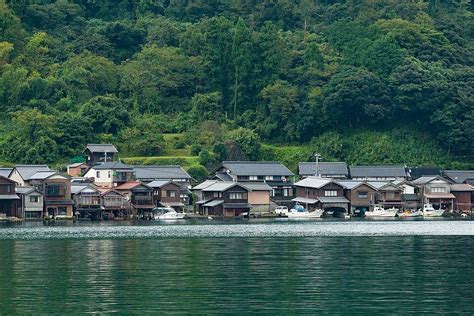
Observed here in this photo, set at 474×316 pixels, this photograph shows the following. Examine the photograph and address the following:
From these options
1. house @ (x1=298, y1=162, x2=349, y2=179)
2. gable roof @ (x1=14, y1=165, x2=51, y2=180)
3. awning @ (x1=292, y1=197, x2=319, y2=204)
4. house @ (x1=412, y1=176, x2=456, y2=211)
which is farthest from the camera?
house @ (x1=298, y1=162, x2=349, y2=179)

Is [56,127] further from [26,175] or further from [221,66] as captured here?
[221,66]

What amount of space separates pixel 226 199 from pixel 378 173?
11047 mm

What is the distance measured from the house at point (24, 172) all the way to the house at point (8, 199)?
6.52ft

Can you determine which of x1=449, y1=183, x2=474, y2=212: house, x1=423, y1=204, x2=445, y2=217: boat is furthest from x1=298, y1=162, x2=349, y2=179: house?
x1=449, y1=183, x2=474, y2=212: house

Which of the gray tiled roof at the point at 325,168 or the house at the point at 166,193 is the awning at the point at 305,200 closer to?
the gray tiled roof at the point at 325,168

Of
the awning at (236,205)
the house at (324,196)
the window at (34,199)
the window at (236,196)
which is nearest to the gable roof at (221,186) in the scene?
the window at (236,196)

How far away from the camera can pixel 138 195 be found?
6194 centimetres

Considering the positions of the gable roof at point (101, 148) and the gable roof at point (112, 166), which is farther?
the gable roof at point (101, 148)

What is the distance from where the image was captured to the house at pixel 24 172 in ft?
198

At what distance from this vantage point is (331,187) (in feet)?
214

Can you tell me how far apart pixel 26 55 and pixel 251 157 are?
18.9 metres

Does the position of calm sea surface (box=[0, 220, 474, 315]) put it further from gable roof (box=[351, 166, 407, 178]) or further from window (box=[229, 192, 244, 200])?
gable roof (box=[351, 166, 407, 178])

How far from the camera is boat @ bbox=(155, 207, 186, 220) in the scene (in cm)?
6078

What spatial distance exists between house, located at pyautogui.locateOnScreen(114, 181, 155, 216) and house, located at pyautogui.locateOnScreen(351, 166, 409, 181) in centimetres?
1416
